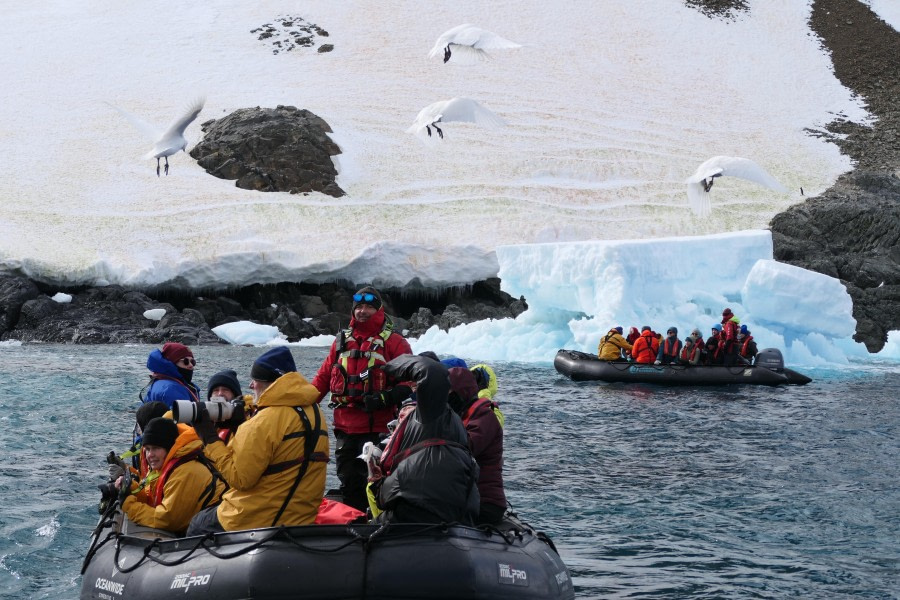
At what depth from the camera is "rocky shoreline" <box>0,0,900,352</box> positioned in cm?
3073

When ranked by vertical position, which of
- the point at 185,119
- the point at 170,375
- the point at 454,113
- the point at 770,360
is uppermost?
the point at 454,113

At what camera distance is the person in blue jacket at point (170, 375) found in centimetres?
715

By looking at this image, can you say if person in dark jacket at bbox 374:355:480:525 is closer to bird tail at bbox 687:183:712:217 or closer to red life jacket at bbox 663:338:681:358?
red life jacket at bbox 663:338:681:358

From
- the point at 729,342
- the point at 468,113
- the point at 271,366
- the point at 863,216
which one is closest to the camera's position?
the point at 271,366

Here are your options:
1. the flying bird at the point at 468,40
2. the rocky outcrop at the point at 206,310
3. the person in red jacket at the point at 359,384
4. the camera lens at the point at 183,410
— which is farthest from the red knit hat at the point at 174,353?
the rocky outcrop at the point at 206,310

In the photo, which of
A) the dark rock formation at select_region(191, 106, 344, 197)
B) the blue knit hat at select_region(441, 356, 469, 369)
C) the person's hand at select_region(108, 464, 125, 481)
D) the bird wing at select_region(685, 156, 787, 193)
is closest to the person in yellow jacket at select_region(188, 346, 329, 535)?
the blue knit hat at select_region(441, 356, 469, 369)

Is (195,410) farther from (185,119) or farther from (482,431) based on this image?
(185,119)

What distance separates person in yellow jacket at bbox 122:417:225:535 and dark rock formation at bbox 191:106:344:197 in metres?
38.3

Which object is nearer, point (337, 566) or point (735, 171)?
point (337, 566)

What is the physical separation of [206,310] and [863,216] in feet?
79.5

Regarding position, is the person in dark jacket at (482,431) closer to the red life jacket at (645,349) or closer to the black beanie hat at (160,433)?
the black beanie hat at (160,433)

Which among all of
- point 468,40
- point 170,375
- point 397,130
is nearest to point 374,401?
point 170,375

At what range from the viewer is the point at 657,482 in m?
10.7

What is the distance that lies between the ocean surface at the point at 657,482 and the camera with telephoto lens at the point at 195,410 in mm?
2292
